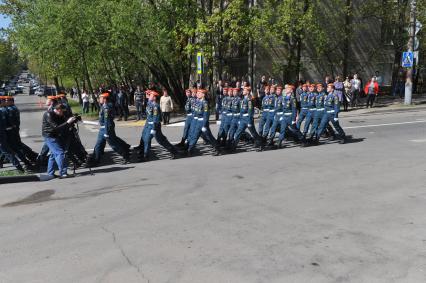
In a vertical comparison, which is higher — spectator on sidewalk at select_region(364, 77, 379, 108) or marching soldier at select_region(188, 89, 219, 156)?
spectator on sidewalk at select_region(364, 77, 379, 108)

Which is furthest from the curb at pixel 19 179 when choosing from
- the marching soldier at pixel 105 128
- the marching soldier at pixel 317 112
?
the marching soldier at pixel 317 112

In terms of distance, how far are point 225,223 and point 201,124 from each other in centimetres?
616

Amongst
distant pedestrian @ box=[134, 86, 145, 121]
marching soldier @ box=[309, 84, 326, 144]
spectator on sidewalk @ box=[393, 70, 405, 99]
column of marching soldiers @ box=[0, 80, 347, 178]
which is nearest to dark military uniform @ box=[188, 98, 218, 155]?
column of marching soldiers @ box=[0, 80, 347, 178]

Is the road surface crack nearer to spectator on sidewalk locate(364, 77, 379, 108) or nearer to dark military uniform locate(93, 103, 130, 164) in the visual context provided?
dark military uniform locate(93, 103, 130, 164)

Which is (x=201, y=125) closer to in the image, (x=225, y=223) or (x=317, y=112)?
(x=317, y=112)

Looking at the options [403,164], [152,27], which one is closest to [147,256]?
[403,164]

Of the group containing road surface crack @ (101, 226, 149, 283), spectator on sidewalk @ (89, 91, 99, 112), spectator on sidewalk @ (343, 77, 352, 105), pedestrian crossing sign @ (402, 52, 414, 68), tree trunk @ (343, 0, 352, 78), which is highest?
tree trunk @ (343, 0, 352, 78)

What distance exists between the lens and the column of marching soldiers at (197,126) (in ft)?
36.2

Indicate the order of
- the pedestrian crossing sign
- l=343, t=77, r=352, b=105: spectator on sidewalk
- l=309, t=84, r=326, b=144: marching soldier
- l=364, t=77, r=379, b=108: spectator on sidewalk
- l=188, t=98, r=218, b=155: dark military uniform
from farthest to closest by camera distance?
l=343, t=77, r=352, b=105: spectator on sidewalk → l=364, t=77, r=379, b=108: spectator on sidewalk → the pedestrian crossing sign → l=309, t=84, r=326, b=144: marching soldier → l=188, t=98, r=218, b=155: dark military uniform

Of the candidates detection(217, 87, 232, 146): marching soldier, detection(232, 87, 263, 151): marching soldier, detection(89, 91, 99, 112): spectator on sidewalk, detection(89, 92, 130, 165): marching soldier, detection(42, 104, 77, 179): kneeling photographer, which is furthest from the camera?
detection(89, 91, 99, 112): spectator on sidewalk

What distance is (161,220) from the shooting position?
6.89m

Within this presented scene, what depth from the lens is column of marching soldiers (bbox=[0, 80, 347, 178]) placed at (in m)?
11.0

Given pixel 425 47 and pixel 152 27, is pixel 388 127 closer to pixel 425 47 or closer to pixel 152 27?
pixel 152 27

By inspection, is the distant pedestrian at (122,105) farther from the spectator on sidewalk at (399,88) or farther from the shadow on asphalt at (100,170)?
the spectator on sidewalk at (399,88)
